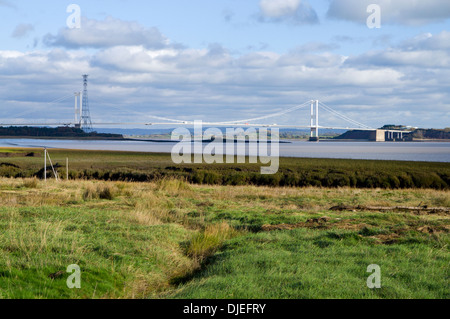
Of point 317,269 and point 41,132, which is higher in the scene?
point 41,132

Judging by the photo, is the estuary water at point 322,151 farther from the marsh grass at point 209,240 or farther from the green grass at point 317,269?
the green grass at point 317,269

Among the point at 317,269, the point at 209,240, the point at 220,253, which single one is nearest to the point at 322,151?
the point at 209,240

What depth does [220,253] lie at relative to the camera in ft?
31.7

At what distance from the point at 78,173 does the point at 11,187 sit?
15.2 meters

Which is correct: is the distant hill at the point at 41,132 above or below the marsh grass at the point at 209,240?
above

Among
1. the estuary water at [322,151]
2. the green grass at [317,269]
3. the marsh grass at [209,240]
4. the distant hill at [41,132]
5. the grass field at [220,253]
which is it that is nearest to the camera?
the green grass at [317,269]

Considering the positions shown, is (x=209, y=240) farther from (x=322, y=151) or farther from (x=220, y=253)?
(x=322, y=151)

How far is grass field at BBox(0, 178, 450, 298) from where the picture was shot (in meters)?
7.25

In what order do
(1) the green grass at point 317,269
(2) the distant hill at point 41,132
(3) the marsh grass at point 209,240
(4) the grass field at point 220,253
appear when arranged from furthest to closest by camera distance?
1. (2) the distant hill at point 41,132
2. (3) the marsh grass at point 209,240
3. (4) the grass field at point 220,253
4. (1) the green grass at point 317,269

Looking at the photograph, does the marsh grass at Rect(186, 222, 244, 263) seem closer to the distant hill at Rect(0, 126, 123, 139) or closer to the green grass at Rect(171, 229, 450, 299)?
the green grass at Rect(171, 229, 450, 299)

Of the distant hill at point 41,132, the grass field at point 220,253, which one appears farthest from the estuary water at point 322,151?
the grass field at point 220,253

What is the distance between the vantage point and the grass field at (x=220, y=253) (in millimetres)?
7254

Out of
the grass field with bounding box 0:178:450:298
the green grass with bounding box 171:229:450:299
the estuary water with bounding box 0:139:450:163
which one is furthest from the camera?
the estuary water with bounding box 0:139:450:163

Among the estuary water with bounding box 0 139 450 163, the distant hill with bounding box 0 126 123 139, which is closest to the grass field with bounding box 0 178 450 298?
the estuary water with bounding box 0 139 450 163
